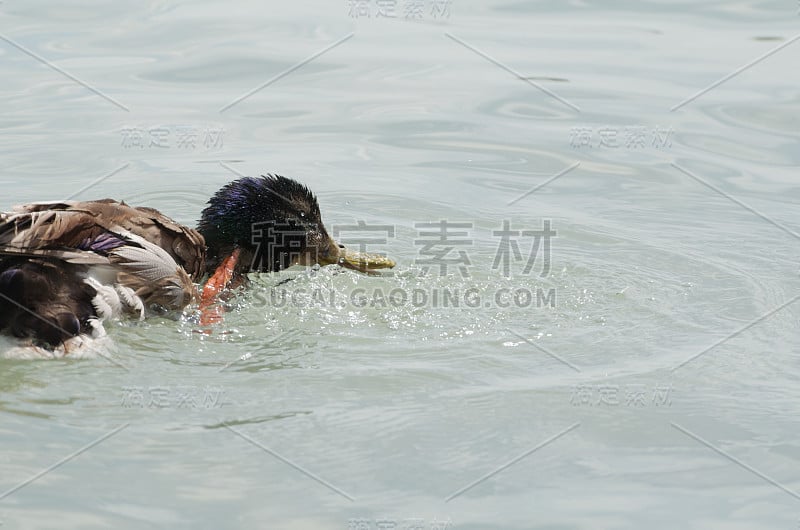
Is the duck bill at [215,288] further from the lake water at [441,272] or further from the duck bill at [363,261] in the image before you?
the duck bill at [363,261]

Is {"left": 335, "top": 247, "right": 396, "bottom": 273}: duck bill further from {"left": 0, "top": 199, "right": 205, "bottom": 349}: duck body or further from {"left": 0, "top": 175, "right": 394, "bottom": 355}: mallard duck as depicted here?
{"left": 0, "top": 199, "right": 205, "bottom": 349}: duck body

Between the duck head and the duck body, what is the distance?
2.07ft

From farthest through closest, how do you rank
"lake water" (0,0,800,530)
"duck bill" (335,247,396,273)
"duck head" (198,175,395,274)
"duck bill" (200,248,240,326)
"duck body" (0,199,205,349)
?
"duck bill" (335,247,396,273) < "duck head" (198,175,395,274) < "duck bill" (200,248,240,326) < "duck body" (0,199,205,349) < "lake water" (0,0,800,530)

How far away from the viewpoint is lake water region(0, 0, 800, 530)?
497 centimetres

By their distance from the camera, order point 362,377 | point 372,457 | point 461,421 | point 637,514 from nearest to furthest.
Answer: point 637,514, point 372,457, point 461,421, point 362,377

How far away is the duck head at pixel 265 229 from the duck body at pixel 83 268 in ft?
2.07

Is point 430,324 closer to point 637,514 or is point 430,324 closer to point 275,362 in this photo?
point 275,362

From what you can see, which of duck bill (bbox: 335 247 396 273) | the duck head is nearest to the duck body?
the duck head

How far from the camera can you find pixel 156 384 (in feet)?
19.0

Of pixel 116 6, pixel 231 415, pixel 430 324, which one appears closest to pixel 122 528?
pixel 231 415

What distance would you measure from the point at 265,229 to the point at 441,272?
4.18 ft

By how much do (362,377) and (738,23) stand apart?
9.12 m

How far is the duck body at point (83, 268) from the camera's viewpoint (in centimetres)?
599

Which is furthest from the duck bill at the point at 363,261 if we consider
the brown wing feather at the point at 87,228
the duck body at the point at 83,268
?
the duck body at the point at 83,268
